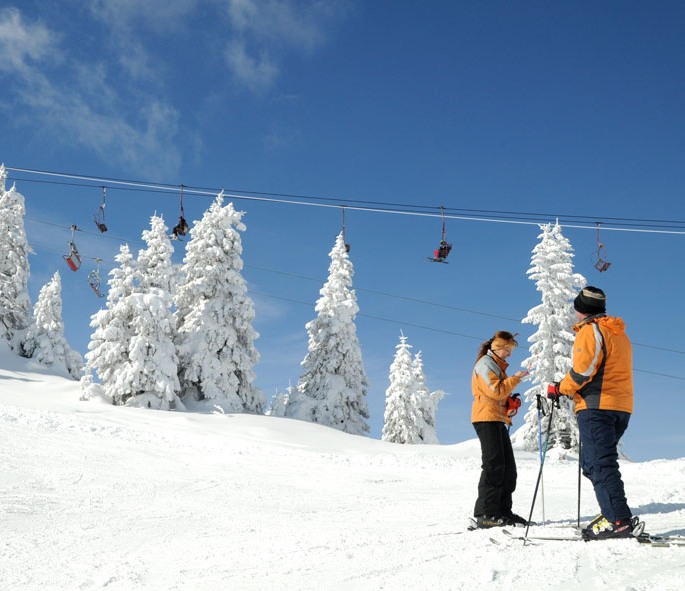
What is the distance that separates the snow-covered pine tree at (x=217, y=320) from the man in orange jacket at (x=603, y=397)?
24.6 metres

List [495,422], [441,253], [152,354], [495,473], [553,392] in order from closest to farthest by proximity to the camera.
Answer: [553,392] < [495,473] < [495,422] < [441,253] < [152,354]

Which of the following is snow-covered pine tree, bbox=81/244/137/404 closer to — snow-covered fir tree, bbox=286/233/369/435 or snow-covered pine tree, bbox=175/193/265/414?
snow-covered pine tree, bbox=175/193/265/414

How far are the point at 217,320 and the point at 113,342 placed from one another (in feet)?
16.3

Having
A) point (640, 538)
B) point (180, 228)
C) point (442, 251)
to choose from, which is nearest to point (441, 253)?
point (442, 251)

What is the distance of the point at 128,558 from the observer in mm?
4992

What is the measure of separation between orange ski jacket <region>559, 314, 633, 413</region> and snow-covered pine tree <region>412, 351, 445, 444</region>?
34.3 m

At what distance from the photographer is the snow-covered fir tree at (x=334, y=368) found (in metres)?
33.8

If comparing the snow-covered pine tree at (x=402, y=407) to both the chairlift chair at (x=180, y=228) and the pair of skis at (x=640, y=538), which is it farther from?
the pair of skis at (x=640, y=538)

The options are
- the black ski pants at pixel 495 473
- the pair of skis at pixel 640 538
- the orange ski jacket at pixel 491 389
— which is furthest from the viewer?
the orange ski jacket at pixel 491 389

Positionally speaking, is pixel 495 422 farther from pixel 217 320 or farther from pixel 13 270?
pixel 13 270

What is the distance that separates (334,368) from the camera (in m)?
34.2

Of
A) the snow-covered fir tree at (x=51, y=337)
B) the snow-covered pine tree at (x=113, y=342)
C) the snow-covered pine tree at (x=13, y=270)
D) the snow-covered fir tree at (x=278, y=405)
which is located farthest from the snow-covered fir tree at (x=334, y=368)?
the snow-covered pine tree at (x=13, y=270)

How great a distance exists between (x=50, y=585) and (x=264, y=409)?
27044 mm

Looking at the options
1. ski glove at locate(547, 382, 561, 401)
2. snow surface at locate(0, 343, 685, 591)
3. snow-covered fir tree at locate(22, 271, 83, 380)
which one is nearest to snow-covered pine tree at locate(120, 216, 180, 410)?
snow surface at locate(0, 343, 685, 591)
